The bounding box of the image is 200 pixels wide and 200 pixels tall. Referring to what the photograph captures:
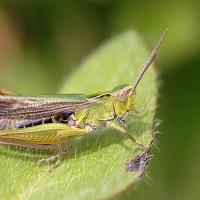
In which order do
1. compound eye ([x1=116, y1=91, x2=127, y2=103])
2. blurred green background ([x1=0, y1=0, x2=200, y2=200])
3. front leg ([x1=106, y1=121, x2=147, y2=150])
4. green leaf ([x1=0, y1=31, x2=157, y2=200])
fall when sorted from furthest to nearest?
1. blurred green background ([x1=0, y1=0, x2=200, y2=200])
2. compound eye ([x1=116, y1=91, x2=127, y2=103])
3. front leg ([x1=106, y1=121, x2=147, y2=150])
4. green leaf ([x1=0, y1=31, x2=157, y2=200])

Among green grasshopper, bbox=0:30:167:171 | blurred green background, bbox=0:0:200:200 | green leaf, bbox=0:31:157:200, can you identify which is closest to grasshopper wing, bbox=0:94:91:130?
green grasshopper, bbox=0:30:167:171

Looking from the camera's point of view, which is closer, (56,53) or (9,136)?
(9,136)

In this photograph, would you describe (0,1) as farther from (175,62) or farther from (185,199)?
(185,199)

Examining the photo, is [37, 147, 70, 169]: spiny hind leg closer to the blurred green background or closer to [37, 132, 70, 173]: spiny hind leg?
[37, 132, 70, 173]: spiny hind leg

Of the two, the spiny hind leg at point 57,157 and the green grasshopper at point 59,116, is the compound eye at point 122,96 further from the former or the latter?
the spiny hind leg at point 57,157

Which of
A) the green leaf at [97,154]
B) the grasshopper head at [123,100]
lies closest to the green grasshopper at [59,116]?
the grasshopper head at [123,100]

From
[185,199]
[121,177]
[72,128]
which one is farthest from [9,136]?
[185,199]
